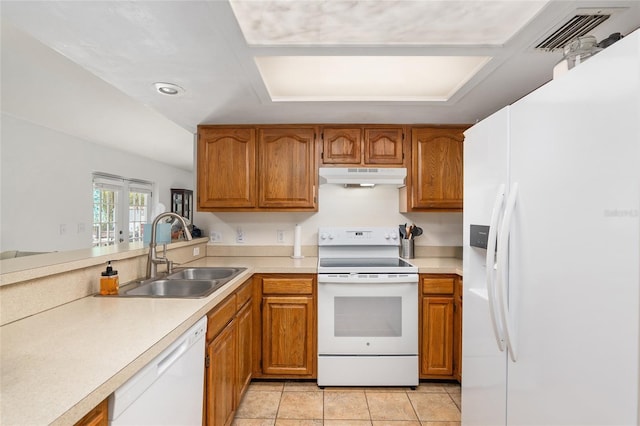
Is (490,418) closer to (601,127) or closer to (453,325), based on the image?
(453,325)

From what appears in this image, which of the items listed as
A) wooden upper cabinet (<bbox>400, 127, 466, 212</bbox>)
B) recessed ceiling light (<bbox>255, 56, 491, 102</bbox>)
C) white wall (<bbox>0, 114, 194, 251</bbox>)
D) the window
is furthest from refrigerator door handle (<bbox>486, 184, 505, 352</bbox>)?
the window

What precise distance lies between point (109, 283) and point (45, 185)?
384 cm

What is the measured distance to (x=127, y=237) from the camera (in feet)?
20.0

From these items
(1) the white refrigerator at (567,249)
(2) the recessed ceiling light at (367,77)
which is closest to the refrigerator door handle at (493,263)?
(1) the white refrigerator at (567,249)

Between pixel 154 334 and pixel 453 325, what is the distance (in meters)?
2.11

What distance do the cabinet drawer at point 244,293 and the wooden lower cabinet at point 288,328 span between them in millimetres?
135

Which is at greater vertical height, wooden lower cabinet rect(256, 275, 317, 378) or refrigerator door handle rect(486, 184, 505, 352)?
refrigerator door handle rect(486, 184, 505, 352)

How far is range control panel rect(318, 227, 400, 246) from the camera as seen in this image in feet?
9.71

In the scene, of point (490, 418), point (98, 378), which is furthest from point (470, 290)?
point (98, 378)

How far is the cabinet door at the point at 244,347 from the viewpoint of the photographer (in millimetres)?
2025

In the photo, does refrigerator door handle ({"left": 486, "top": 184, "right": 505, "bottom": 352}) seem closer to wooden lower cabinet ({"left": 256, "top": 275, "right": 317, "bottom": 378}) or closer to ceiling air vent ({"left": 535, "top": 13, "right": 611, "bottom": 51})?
ceiling air vent ({"left": 535, "top": 13, "right": 611, "bottom": 51})

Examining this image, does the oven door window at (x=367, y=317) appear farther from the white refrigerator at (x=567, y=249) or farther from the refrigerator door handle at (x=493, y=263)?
the refrigerator door handle at (x=493, y=263)

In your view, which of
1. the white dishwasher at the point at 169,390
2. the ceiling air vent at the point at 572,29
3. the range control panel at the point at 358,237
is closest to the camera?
the white dishwasher at the point at 169,390

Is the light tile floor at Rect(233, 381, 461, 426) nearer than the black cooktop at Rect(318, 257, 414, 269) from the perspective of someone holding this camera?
Yes
